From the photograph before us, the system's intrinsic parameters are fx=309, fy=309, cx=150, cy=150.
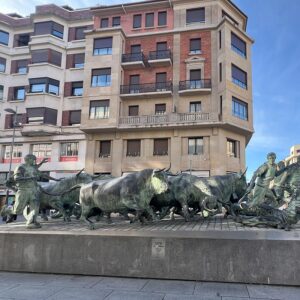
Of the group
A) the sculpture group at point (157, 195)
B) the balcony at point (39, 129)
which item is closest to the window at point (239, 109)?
the balcony at point (39, 129)

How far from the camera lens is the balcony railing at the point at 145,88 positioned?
32.7m

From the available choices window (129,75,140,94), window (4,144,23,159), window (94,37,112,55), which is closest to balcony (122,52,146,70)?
window (129,75,140,94)

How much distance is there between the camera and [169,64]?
3316 centimetres

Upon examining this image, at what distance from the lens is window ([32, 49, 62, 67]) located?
35844 mm

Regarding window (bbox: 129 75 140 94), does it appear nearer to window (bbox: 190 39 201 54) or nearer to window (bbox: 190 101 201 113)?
window (bbox: 190 101 201 113)

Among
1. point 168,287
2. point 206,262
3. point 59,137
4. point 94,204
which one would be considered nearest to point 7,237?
point 94,204

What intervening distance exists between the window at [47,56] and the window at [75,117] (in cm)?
622

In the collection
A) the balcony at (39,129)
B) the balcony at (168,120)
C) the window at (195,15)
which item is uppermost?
the window at (195,15)

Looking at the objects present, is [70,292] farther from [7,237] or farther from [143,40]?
[143,40]

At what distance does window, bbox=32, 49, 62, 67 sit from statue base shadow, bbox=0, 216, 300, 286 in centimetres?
3242

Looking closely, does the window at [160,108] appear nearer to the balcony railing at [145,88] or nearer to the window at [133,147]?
the balcony railing at [145,88]

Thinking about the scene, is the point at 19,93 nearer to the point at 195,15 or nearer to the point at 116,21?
the point at 116,21

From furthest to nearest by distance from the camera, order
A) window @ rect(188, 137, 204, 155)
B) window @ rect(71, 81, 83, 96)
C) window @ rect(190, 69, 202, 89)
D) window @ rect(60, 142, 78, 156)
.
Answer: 1. window @ rect(71, 81, 83, 96)
2. window @ rect(60, 142, 78, 156)
3. window @ rect(190, 69, 202, 89)
4. window @ rect(188, 137, 204, 155)

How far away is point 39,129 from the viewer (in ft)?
110
